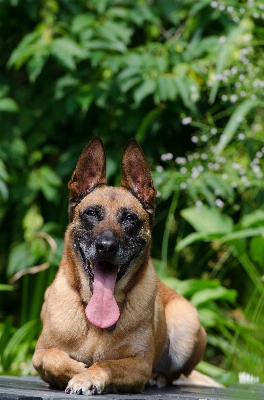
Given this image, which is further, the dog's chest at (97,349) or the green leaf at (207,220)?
the green leaf at (207,220)

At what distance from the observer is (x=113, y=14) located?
6.61 meters

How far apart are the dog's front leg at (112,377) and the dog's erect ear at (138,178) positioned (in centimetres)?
85

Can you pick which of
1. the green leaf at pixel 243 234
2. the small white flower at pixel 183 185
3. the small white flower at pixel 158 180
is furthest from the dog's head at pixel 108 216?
the small white flower at pixel 158 180

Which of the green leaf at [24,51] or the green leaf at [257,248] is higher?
the green leaf at [24,51]

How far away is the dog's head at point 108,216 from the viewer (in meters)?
3.59

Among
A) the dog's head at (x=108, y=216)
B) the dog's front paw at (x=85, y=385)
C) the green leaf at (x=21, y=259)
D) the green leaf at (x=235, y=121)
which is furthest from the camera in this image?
the green leaf at (x=21, y=259)

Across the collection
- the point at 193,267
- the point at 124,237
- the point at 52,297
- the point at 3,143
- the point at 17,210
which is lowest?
the point at 193,267

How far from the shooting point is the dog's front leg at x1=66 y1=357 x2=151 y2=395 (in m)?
3.27

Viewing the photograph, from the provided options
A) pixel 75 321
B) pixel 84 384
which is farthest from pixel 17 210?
pixel 84 384

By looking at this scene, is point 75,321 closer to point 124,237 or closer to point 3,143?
point 124,237

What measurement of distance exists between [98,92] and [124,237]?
3245 millimetres

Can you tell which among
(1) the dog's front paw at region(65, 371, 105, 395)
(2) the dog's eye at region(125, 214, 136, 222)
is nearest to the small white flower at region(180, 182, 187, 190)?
(2) the dog's eye at region(125, 214, 136, 222)

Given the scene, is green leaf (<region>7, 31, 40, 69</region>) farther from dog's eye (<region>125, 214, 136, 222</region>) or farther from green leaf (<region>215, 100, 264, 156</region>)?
dog's eye (<region>125, 214, 136, 222</region>)

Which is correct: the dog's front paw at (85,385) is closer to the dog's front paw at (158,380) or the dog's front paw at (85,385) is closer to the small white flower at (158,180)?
the dog's front paw at (158,380)
